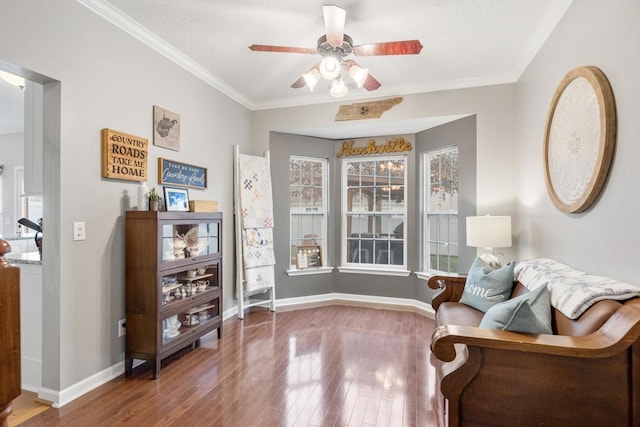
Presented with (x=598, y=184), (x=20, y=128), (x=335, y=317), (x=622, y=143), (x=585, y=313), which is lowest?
(x=335, y=317)

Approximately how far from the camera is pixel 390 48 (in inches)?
90.4

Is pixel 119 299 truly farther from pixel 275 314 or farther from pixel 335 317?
pixel 335 317

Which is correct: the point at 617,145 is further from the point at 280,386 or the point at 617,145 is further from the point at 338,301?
→ the point at 338,301

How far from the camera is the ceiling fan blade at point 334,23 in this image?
2100 mm

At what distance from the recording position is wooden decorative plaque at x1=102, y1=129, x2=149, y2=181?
2447 millimetres

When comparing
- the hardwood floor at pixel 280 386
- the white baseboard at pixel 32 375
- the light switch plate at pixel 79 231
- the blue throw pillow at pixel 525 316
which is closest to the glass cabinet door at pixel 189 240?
the light switch plate at pixel 79 231

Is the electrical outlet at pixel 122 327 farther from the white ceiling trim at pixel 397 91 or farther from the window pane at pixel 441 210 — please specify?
the window pane at pixel 441 210

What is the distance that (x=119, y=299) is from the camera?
2.57m

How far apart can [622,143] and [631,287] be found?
72cm

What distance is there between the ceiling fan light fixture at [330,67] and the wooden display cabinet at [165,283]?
160 centimetres

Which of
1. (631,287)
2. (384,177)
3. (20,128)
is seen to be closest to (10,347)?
(631,287)

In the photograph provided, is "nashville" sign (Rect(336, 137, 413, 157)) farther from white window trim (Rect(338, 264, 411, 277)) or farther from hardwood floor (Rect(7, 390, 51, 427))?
hardwood floor (Rect(7, 390, 51, 427))

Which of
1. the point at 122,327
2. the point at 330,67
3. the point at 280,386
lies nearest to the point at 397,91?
the point at 330,67

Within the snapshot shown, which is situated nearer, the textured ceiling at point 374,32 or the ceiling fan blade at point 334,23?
the ceiling fan blade at point 334,23
